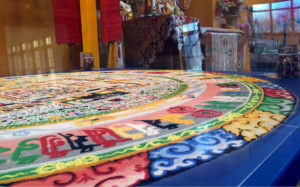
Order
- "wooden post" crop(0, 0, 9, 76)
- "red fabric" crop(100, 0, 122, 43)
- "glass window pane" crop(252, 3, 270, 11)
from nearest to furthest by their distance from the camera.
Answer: "glass window pane" crop(252, 3, 270, 11), "wooden post" crop(0, 0, 9, 76), "red fabric" crop(100, 0, 122, 43)

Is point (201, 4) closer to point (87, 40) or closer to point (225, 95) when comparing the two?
point (87, 40)

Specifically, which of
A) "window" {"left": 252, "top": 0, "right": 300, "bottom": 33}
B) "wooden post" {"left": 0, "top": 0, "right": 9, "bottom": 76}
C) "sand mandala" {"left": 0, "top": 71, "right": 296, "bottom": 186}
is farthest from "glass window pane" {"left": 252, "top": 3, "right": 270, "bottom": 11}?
"wooden post" {"left": 0, "top": 0, "right": 9, "bottom": 76}

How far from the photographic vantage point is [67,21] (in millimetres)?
4230

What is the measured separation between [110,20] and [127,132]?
3.53 meters

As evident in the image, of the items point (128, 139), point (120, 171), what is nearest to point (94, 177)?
point (120, 171)

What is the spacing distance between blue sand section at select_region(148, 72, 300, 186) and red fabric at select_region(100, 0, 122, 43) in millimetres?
3496

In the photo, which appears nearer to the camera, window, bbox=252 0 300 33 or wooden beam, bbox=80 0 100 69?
window, bbox=252 0 300 33

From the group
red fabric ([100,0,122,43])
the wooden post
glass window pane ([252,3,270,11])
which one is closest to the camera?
glass window pane ([252,3,270,11])

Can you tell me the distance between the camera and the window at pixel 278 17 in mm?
1939

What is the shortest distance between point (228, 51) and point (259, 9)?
1316 mm

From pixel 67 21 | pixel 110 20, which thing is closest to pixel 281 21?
pixel 110 20

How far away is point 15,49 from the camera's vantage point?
148 inches

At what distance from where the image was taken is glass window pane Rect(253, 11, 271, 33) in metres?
2.11

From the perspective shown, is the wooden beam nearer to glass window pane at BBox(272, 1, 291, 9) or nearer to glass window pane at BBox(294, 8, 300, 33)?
glass window pane at BBox(272, 1, 291, 9)
